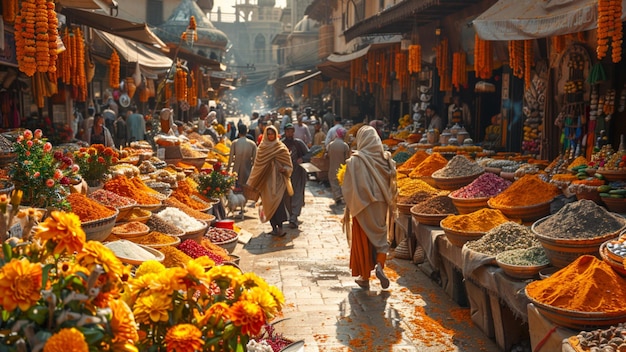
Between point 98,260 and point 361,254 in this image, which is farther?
point 361,254

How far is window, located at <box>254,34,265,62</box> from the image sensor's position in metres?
84.4

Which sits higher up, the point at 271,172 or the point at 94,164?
the point at 94,164

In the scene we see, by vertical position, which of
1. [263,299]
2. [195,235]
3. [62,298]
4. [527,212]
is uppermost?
[62,298]

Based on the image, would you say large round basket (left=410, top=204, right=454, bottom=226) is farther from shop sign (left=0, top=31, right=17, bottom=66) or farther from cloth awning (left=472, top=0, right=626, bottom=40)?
shop sign (left=0, top=31, right=17, bottom=66)

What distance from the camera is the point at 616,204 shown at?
21.8 ft

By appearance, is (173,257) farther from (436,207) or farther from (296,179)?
(296,179)

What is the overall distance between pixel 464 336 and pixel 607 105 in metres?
3.98

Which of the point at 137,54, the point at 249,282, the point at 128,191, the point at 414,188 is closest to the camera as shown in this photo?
the point at 249,282

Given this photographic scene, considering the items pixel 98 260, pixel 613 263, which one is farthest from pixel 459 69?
pixel 98 260

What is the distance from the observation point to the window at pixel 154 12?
1475 inches

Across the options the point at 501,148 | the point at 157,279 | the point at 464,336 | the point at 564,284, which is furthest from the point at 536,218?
the point at 501,148

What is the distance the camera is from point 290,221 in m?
11.5

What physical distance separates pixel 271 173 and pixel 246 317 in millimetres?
7909

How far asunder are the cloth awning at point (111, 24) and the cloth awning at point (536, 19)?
5.31 metres
